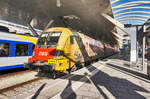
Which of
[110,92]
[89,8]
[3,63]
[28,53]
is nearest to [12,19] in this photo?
[89,8]

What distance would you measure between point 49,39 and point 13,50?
9.94ft

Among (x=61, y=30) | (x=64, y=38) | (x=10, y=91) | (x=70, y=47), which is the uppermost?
(x=61, y=30)

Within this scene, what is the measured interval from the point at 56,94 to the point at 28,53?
6560 mm

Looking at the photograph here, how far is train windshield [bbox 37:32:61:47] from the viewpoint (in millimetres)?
7282

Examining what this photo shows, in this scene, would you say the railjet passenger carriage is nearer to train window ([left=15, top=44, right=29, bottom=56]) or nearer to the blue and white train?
the blue and white train

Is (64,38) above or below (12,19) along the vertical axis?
below

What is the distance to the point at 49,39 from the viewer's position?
297 inches

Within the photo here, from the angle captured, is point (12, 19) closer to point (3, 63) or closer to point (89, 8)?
point (89, 8)

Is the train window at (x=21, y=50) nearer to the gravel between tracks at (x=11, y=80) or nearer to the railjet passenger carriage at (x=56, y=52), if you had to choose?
the railjet passenger carriage at (x=56, y=52)

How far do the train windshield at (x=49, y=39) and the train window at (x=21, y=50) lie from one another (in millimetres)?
2095

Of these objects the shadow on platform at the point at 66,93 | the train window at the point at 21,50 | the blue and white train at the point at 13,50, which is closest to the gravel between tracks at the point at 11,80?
the blue and white train at the point at 13,50

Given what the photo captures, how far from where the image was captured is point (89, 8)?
1739 cm

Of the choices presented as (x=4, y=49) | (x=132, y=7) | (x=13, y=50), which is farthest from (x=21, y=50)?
(x=132, y=7)

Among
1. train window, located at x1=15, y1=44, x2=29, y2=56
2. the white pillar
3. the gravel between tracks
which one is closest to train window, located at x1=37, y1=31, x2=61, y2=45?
train window, located at x1=15, y1=44, x2=29, y2=56
